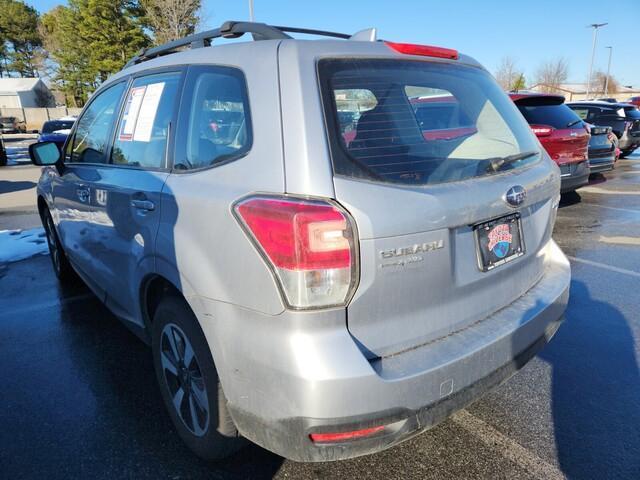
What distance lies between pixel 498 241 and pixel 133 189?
1778 millimetres

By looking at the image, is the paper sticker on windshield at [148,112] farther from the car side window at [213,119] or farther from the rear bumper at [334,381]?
the rear bumper at [334,381]

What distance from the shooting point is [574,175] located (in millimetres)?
7023

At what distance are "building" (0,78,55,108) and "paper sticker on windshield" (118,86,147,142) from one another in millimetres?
62438

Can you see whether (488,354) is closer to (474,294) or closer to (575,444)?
(474,294)

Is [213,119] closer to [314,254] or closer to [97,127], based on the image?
[314,254]

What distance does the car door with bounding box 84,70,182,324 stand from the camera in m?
2.27

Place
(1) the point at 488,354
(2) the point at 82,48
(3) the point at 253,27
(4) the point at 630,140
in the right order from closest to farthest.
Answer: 1. (1) the point at 488,354
2. (3) the point at 253,27
3. (4) the point at 630,140
4. (2) the point at 82,48

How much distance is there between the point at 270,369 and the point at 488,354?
0.88m

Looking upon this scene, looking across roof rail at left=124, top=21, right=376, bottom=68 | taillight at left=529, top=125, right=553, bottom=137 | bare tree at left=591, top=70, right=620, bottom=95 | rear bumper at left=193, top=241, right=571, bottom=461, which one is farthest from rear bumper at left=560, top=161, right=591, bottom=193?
bare tree at left=591, top=70, right=620, bottom=95

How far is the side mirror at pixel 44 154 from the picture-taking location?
11.8ft

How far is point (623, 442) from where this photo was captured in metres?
2.28

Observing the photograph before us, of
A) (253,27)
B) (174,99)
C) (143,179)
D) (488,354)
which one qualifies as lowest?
(488,354)

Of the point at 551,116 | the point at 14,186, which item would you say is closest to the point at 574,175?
the point at 551,116

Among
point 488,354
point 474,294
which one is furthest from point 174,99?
point 488,354
